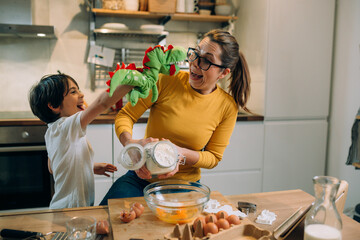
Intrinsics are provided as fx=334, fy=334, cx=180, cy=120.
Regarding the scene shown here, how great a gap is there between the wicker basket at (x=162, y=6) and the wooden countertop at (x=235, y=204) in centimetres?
173

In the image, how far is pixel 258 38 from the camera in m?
2.61

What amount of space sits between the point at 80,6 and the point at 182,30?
0.88 metres

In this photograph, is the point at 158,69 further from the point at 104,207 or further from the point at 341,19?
the point at 341,19

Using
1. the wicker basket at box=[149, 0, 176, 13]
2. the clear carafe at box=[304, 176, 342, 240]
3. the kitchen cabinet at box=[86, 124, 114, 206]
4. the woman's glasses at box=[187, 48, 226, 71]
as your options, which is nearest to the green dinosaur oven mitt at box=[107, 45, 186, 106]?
the woman's glasses at box=[187, 48, 226, 71]

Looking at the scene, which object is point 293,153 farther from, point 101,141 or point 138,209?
point 138,209

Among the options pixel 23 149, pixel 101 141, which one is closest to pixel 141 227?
pixel 101 141

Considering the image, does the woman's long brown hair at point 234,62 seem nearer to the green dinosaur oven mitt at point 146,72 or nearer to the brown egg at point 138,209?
the green dinosaur oven mitt at point 146,72

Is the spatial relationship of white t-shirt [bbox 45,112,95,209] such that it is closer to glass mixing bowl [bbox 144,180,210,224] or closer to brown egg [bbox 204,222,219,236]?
glass mixing bowl [bbox 144,180,210,224]

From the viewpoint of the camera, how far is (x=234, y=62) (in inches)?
57.6

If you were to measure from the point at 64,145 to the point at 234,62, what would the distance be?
79cm

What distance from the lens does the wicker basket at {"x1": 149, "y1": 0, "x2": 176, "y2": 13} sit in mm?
2510

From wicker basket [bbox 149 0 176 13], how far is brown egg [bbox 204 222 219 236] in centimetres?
200

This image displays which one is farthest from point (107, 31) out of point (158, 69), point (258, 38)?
point (158, 69)

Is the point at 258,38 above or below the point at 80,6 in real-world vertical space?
below
